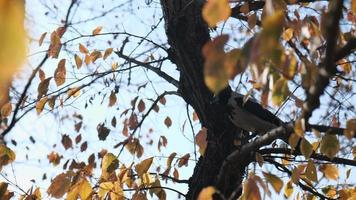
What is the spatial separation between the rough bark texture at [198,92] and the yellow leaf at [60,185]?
0.84 m

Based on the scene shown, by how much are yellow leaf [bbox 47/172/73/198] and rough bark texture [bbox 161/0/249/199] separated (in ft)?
2.74

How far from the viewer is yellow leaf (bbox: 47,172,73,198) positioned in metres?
2.77

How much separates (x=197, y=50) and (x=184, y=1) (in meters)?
0.38

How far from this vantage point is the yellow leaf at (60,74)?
3438 millimetres

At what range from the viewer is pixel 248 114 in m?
3.77

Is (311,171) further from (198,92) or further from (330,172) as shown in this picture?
(198,92)

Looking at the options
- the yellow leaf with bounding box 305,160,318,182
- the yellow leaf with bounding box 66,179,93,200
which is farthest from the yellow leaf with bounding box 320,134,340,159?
the yellow leaf with bounding box 66,179,93,200

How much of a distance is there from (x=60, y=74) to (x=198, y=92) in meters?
1.08

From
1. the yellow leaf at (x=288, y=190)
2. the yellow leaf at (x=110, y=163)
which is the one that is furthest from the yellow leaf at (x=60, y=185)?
the yellow leaf at (x=288, y=190)

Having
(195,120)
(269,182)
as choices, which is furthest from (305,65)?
(195,120)

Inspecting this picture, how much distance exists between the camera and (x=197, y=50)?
127 inches

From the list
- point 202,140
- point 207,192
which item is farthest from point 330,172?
point 207,192

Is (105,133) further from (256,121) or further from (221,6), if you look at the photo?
(221,6)

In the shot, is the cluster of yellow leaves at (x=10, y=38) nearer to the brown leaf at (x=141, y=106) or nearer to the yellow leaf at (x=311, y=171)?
the yellow leaf at (x=311, y=171)
